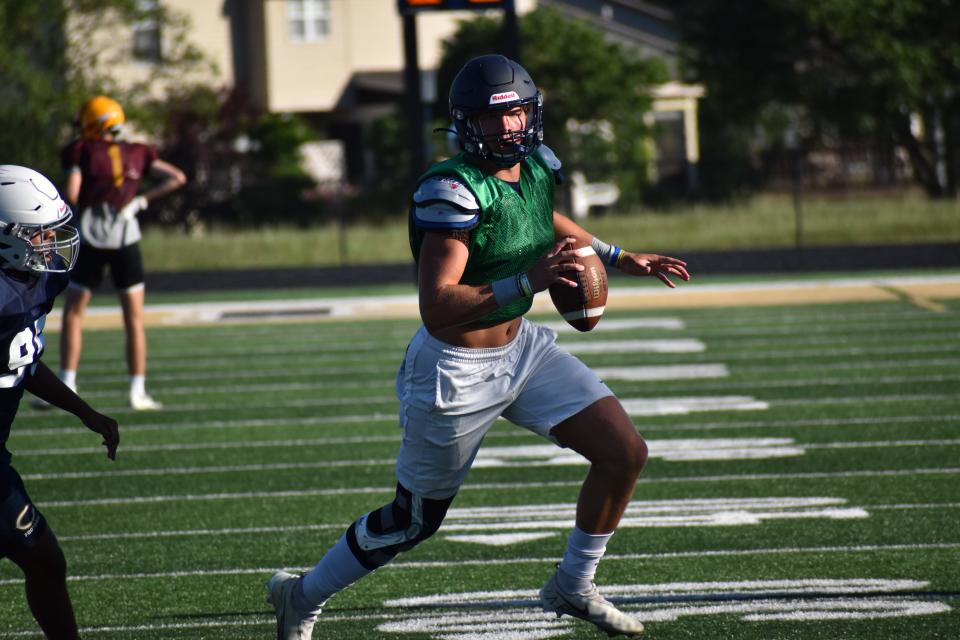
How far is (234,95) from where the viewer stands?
1283 inches

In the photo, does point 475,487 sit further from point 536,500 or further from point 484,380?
point 484,380

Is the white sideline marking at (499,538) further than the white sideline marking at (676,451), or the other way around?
the white sideline marking at (676,451)

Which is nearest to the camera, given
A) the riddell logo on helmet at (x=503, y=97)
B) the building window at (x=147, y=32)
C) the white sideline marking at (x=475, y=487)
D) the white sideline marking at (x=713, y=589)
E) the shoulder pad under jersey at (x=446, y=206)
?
the shoulder pad under jersey at (x=446, y=206)

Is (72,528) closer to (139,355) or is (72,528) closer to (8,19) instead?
(139,355)

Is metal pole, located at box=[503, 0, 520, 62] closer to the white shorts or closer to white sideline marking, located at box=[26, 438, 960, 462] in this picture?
white sideline marking, located at box=[26, 438, 960, 462]

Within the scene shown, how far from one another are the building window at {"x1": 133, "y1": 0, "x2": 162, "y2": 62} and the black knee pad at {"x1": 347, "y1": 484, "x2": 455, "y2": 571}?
23906mm

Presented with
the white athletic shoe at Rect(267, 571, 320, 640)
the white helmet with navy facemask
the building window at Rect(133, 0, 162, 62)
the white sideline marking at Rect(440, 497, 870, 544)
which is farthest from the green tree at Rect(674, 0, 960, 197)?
the white athletic shoe at Rect(267, 571, 320, 640)

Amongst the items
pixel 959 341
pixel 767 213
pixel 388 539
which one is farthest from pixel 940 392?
pixel 767 213

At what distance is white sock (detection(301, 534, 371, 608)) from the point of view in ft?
14.8

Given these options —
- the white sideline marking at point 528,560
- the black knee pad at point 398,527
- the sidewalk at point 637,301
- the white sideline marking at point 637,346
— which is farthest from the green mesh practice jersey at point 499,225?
the sidewalk at point 637,301

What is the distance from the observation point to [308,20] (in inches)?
1506

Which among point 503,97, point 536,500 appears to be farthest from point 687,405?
point 503,97

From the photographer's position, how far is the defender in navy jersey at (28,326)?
4.04 metres

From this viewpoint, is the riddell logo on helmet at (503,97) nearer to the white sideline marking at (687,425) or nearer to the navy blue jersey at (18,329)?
the navy blue jersey at (18,329)
